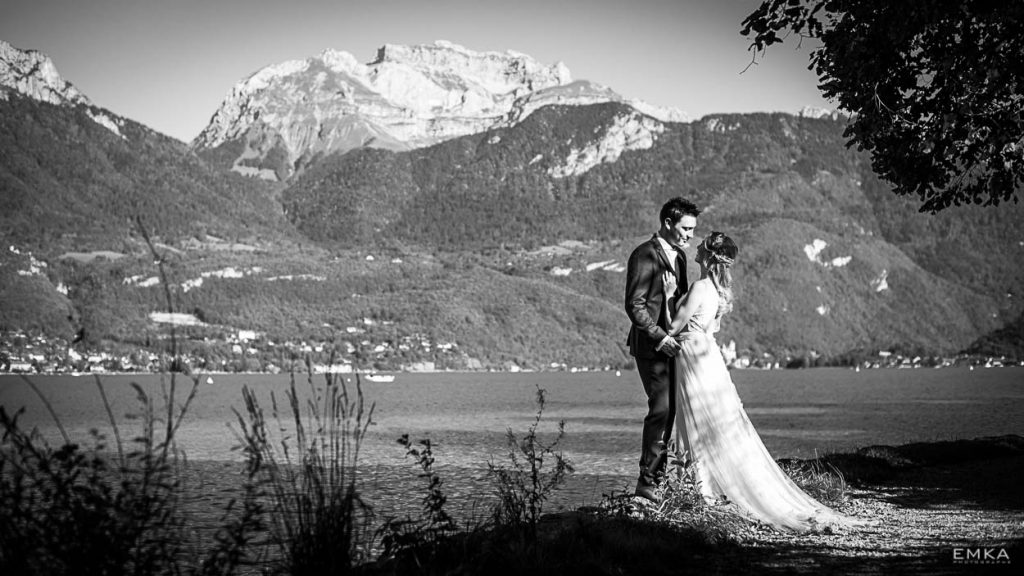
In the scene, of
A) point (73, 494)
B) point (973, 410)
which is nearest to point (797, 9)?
point (73, 494)

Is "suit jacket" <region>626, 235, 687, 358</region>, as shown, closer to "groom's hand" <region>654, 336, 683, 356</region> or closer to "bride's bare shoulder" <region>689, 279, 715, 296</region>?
"groom's hand" <region>654, 336, 683, 356</region>

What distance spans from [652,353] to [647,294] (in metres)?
0.47

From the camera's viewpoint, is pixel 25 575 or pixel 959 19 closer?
pixel 25 575

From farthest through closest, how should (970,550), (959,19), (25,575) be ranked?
(959,19), (970,550), (25,575)

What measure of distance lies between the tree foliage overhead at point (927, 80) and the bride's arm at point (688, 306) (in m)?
2.53

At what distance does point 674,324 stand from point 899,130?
4.55m

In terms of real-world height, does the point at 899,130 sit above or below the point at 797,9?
below

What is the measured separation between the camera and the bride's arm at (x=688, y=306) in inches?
314

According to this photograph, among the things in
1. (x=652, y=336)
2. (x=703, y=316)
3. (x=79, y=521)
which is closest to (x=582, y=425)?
(x=703, y=316)

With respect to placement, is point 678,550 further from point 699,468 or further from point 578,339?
point 578,339

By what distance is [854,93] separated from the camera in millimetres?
10695

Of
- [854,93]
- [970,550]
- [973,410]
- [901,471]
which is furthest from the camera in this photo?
[973,410]

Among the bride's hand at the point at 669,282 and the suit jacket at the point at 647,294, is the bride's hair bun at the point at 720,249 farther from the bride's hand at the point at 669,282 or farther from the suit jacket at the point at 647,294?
the suit jacket at the point at 647,294

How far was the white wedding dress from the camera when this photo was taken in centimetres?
788
